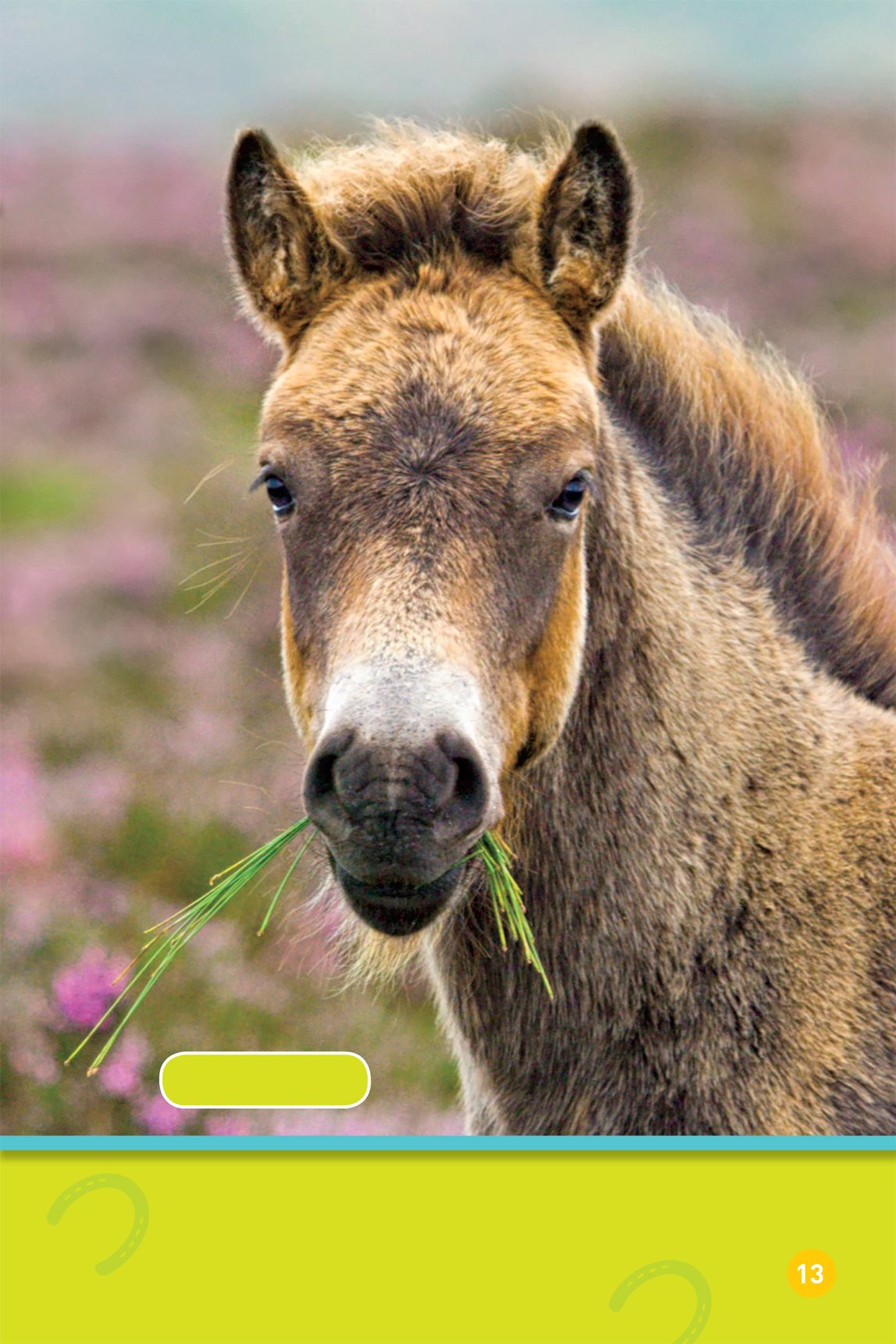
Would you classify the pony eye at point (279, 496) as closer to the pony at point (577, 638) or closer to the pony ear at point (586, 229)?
the pony at point (577, 638)

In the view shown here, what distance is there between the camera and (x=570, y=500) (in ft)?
10.1

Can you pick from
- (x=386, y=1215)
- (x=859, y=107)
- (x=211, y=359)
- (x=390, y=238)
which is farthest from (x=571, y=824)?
(x=859, y=107)

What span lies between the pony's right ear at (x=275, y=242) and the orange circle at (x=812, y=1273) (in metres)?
2.43

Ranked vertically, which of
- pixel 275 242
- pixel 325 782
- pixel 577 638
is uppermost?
pixel 275 242

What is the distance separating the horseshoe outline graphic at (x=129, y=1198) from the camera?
2.95m

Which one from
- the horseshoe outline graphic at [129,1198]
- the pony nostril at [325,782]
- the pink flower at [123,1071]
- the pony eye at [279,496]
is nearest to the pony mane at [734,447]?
the pony eye at [279,496]

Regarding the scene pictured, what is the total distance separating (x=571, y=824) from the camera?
10.9ft

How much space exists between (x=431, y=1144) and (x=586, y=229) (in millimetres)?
2115

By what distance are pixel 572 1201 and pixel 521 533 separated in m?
1.43

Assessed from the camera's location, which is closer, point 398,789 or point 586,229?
point 398,789

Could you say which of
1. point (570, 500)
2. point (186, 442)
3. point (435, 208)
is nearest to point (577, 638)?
point (570, 500)

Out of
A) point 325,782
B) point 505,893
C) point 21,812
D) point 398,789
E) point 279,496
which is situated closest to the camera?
point 398,789

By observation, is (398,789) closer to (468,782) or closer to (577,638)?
(468,782)

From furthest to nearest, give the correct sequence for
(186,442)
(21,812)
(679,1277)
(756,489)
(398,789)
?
(186,442)
(21,812)
(756,489)
(679,1277)
(398,789)
